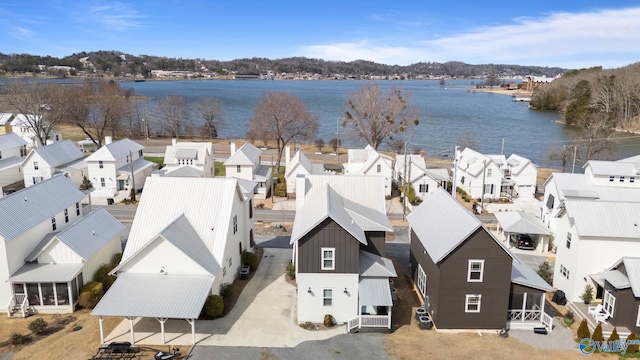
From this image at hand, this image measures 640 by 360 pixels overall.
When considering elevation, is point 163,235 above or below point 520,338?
above

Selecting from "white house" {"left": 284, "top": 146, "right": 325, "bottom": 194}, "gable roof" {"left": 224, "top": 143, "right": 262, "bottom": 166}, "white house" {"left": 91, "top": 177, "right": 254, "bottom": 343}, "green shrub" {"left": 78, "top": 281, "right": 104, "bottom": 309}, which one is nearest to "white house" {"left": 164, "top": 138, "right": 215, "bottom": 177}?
"gable roof" {"left": 224, "top": 143, "right": 262, "bottom": 166}

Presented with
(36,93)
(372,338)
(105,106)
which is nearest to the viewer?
(372,338)

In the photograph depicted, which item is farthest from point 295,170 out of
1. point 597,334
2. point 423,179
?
point 597,334

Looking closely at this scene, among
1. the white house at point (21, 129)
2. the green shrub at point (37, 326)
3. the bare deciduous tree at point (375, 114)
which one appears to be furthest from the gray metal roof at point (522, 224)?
the white house at point (21, 129)

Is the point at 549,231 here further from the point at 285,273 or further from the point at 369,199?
the point at 285,273

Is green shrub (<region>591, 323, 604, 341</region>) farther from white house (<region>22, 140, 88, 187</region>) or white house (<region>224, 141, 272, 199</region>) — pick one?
white house (<region>22, 140, 88, 187</region>)

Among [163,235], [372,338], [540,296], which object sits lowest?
[372,338]

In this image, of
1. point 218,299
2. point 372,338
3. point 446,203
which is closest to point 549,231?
point 446,203
